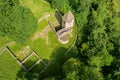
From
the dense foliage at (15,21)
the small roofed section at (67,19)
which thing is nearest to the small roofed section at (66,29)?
the small roofed section at (67,19)

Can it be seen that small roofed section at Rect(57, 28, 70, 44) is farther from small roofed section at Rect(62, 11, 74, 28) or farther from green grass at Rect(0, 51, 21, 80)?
green grass at Rect(0, 51, 21, 80)

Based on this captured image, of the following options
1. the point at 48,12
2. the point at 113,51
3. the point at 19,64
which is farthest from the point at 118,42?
the point at 19,64

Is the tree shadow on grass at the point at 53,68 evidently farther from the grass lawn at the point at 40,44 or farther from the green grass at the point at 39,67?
the grass lawn at the point at 40,44

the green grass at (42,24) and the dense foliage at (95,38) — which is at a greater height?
the green grass at (42,24)

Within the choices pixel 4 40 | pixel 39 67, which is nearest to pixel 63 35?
pixel 39 67

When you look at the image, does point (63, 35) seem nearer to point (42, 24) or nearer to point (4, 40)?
point (42, 24)

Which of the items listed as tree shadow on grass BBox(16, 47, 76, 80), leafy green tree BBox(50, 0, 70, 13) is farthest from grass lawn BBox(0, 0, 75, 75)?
leafy green tree BBox(50, 0, 70, 13)
